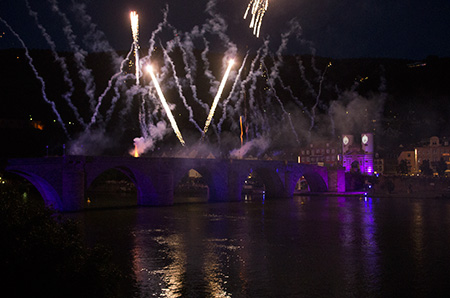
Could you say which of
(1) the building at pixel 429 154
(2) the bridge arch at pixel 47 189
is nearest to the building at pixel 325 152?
(1) the building at pixel 429 154

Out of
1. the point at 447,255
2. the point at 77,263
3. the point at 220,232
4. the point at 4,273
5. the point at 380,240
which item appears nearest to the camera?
the point at 4,273

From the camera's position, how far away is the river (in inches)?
914

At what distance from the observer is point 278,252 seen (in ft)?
107


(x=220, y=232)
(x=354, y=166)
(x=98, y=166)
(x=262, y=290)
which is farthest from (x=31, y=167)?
(x=354, y=166)

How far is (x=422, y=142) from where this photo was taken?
479ft

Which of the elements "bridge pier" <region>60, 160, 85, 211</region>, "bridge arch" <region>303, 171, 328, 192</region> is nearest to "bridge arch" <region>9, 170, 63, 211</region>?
"bridge pier" <region>60, 160, 85, 211</region>

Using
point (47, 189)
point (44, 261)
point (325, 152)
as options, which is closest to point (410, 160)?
point (325, 152)

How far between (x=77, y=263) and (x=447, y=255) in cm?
2470

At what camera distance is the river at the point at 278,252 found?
23.2m

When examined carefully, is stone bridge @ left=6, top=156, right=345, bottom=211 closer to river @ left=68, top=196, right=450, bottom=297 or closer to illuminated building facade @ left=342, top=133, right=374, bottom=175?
river @ left=68, top=196, right=450, bottom=297

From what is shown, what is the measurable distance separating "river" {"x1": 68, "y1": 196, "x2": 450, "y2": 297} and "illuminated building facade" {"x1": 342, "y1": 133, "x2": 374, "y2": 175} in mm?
82224

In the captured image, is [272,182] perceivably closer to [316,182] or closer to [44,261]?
[316,182]

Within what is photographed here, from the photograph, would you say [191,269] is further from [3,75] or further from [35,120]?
[3,75]

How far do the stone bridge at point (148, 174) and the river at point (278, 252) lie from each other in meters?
4.05
